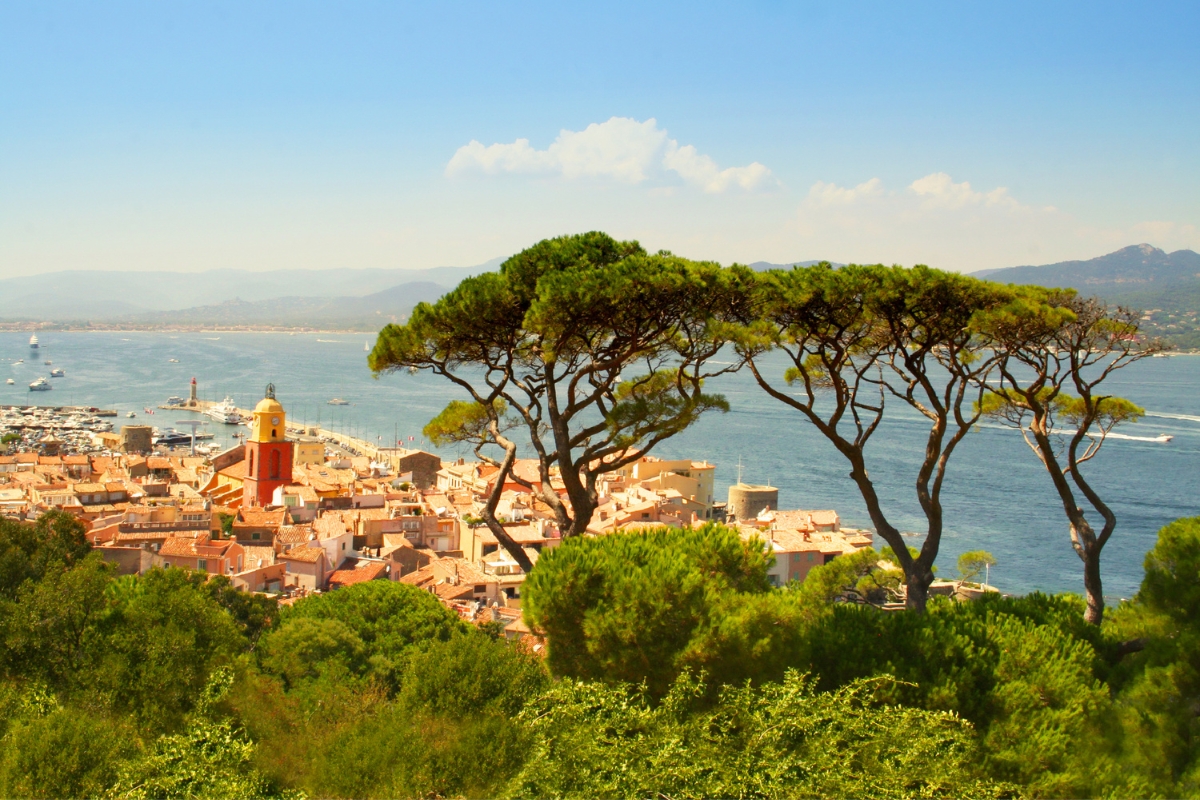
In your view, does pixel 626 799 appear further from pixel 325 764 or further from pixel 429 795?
pixel 325 764

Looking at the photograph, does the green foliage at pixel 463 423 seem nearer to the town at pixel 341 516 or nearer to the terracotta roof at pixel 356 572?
the town at pixel 341 516

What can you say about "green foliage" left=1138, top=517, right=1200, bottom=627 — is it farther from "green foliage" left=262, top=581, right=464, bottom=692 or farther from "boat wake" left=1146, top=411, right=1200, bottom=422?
"boat wake" left=1146, top=411, right=1200, bottom=422

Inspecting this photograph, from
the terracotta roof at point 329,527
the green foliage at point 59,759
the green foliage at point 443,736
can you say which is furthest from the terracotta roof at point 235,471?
the green foliage at point 59,759

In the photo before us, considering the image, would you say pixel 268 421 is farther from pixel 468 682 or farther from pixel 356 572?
pixel 468 682

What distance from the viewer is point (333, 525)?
910 inches

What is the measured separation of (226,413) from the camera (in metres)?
60.5

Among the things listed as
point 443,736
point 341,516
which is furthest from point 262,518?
point 443,736

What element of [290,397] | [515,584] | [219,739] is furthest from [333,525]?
[290,397]

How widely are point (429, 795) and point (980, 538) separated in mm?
24955

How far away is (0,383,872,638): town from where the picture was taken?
19.7 metres

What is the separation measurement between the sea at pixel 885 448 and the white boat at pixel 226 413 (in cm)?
104

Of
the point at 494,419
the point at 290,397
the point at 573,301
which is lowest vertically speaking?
the point at 290,397

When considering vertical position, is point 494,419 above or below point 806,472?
above

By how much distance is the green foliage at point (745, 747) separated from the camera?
13.6 feet
